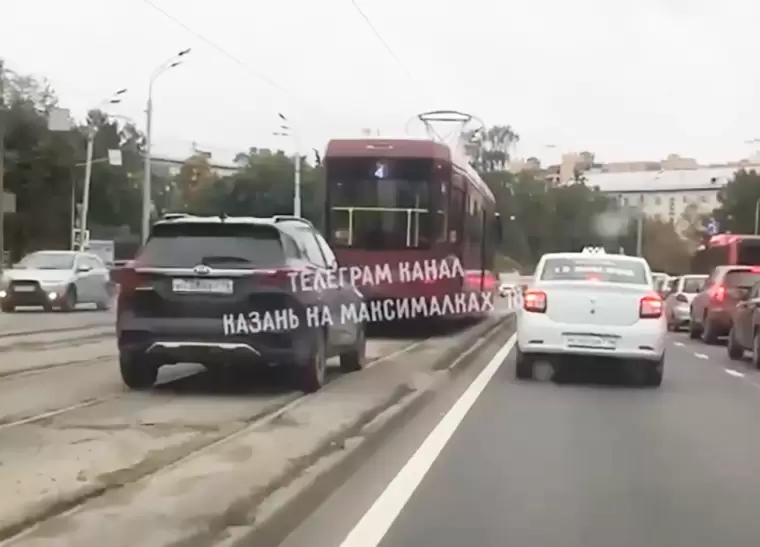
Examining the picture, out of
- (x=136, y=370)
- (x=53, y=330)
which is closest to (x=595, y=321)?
(x=136, y=370)

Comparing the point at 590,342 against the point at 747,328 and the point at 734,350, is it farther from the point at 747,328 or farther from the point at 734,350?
the point at 734,350

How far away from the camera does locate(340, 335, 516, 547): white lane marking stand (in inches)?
261

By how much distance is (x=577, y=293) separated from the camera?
15.2 m

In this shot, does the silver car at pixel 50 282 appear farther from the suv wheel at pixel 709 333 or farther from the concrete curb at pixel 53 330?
the suv wheel at pixel 709 333

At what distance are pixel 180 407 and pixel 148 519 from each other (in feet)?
16.6

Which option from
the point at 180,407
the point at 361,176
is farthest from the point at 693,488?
the point at 361,176

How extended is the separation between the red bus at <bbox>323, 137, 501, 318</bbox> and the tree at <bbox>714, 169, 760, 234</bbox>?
83.9m

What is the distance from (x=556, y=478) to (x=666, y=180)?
168m

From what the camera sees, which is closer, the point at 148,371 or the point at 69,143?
the point at 148,371

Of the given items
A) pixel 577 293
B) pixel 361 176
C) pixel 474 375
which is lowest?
pixel 474 375

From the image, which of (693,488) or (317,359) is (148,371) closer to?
(317,359)

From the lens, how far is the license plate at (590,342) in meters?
15.0

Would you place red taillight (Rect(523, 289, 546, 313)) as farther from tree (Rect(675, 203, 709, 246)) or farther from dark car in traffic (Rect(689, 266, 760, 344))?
tree (Rect(675, 203, 709, 246))

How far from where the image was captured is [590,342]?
15.0 meters
